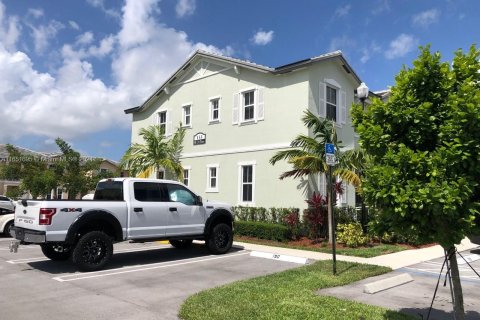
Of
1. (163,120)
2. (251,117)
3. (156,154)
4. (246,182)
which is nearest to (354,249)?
(246,182)

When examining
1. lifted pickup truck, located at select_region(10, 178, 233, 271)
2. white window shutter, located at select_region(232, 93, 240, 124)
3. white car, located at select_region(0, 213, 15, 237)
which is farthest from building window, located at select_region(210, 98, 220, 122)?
white car, located at select_region(0, 213, 15, 237)

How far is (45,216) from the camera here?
338 inches

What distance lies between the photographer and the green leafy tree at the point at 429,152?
409 cm

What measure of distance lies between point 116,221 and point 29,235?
1757 millimetres

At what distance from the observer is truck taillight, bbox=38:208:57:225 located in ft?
28.1

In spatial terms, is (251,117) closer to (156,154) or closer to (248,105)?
(248,105)

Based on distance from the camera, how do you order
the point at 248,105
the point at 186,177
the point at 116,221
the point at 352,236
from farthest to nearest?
the point at 186,177 < the point at 248,105 < the point at 352,236 < the point at 116,221

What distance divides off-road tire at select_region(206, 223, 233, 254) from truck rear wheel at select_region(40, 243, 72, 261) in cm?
356

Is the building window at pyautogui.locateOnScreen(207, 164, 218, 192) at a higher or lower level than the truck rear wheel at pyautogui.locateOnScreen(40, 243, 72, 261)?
higher

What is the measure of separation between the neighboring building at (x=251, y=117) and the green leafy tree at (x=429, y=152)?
1117cm

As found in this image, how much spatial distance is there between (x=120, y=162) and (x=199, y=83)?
18.9ft

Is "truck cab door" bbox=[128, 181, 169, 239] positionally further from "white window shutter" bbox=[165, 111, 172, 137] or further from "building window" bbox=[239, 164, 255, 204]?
"white window shutter" bbox=[165, 111, 172, 137]

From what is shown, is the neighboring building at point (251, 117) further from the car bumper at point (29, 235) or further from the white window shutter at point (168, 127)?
the car bumper at point (29, 235)

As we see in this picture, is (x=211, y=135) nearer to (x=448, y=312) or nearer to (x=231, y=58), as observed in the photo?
(x=231, y=58)
